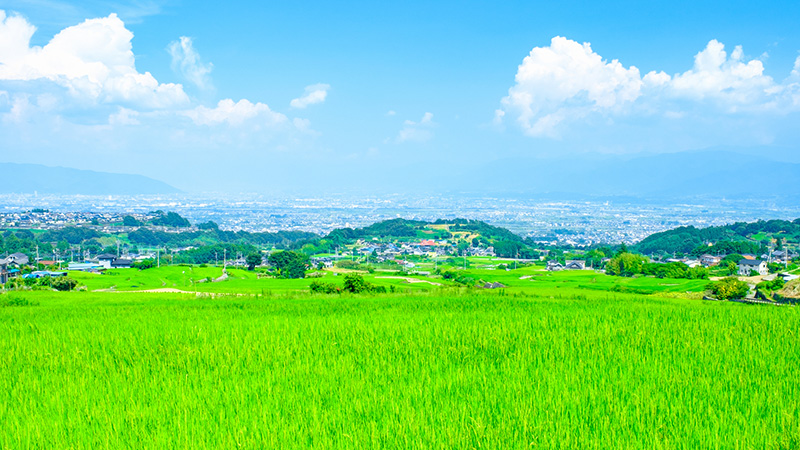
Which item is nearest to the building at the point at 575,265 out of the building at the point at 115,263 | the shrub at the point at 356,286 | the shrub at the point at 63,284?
the shrub at the point at 356,286

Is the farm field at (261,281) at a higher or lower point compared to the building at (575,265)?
higher

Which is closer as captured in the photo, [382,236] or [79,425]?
[79,425]

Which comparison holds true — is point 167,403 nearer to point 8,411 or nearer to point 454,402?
point 8,411

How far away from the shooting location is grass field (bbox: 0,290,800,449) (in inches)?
148

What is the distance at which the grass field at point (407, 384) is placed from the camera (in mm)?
3764

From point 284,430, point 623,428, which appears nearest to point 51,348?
point 284,430

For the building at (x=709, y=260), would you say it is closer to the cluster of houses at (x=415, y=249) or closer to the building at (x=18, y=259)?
the cluster of houses at (x=415, y=249)

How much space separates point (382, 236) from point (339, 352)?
82197mm

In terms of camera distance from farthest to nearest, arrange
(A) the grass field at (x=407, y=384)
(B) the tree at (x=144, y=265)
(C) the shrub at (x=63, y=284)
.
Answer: (B) the tree at (x=144, y=265) < (C) the shrub at (x=63, y=284) < (A) the grass field at (x=407, y=384)

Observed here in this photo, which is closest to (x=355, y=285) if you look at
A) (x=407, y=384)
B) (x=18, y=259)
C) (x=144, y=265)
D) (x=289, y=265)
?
(x=407, y=384)

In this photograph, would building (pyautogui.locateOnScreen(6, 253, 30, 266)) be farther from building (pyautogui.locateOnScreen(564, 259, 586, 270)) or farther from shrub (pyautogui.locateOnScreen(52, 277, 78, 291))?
building (pyautogui.locateOnScreen(564, 259, 586, 270))

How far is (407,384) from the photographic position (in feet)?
16.3

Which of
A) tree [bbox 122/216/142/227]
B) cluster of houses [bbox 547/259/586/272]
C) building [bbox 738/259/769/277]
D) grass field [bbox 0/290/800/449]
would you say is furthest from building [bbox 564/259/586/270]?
tree [bbox 122/216/142/227]

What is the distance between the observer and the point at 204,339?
7039 millimetres
